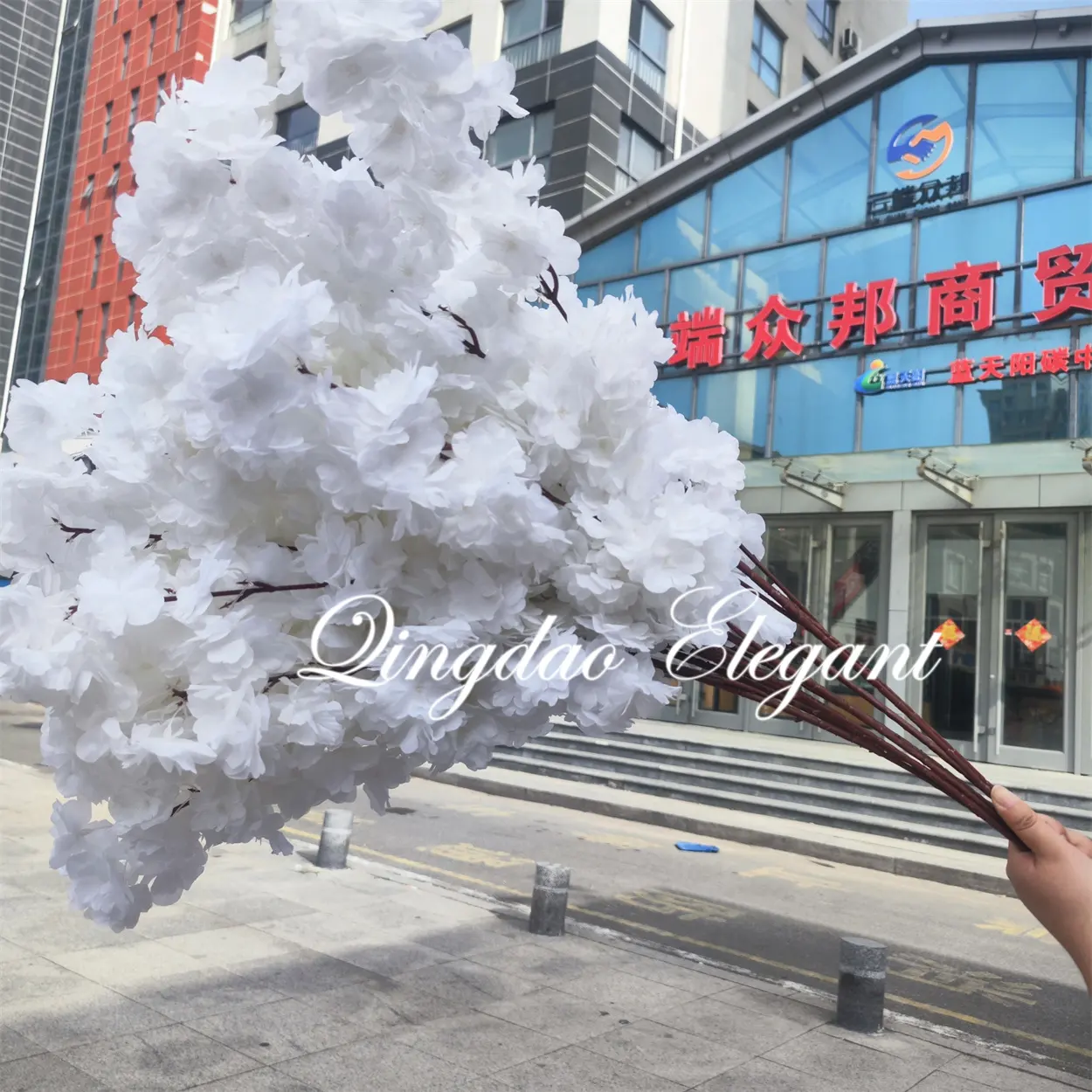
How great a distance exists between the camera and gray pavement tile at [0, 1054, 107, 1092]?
4.15 metres

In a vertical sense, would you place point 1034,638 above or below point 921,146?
below

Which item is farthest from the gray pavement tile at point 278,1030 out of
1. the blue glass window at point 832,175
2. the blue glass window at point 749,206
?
the blue glass window at point 749,206

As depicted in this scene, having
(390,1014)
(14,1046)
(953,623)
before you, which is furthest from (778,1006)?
(953,623)

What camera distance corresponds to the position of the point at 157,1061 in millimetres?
4512

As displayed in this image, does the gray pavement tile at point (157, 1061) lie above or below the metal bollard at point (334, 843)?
below

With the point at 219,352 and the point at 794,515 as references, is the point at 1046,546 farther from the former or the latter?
the point at 219,352

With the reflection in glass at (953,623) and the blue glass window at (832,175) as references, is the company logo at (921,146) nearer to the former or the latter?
the blue glass window at (832,175)

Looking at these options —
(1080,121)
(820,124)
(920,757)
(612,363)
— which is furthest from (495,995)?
(820,124)

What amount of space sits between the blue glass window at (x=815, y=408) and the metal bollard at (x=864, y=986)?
40.3 ft

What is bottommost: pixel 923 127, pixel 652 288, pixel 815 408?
pixel 815 408

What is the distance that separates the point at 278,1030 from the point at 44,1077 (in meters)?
1.08

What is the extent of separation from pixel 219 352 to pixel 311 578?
38cm

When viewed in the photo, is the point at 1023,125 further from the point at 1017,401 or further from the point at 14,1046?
the point at 14,1046

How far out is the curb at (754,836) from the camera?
1054cm
